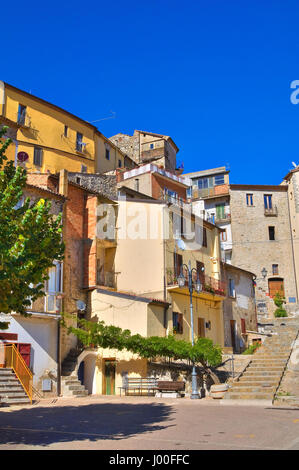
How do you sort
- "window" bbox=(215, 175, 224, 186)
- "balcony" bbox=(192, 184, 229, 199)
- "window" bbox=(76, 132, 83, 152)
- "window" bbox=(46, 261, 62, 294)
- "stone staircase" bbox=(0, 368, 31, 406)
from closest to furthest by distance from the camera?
"stone staircase" bbox=(0, 368, 31, 406)
"window" bbox=(46, 261, 62, 294)
"window" bbox=(76, 132, 83, 152)
"balcony" bbox=(192, 184, 229, 199)
"window" bbox=(215, 175, 224, 186)

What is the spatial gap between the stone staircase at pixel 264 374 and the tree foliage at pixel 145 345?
8.55ft

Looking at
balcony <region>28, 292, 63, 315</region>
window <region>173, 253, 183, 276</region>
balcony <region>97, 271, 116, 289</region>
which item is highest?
window <region>173, 253, 183, 276</region>

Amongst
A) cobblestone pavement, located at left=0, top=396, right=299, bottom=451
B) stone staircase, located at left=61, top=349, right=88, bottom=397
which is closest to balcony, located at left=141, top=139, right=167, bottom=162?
stone staircase, located at left=61, top=349, right=88, bottom=397

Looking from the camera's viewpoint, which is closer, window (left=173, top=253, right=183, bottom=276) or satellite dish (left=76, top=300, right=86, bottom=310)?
satellite dish (left=76, top=300, right=86, bottom=310)

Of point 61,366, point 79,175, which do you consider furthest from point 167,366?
point 79,175

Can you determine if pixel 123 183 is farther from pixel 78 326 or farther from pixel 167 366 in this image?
pixel 167 366

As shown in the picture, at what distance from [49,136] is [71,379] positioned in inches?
867

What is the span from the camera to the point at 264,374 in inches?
792

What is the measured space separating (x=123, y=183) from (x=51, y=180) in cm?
1401

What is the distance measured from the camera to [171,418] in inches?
527

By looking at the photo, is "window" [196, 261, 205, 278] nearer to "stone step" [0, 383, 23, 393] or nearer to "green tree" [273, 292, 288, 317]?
"green tree" [273, 292, 288, 317]

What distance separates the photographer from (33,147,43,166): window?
3769 centimetres

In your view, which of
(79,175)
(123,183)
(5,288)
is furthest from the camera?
(123,183)

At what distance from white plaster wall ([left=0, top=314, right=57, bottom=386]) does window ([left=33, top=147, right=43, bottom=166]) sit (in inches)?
697
